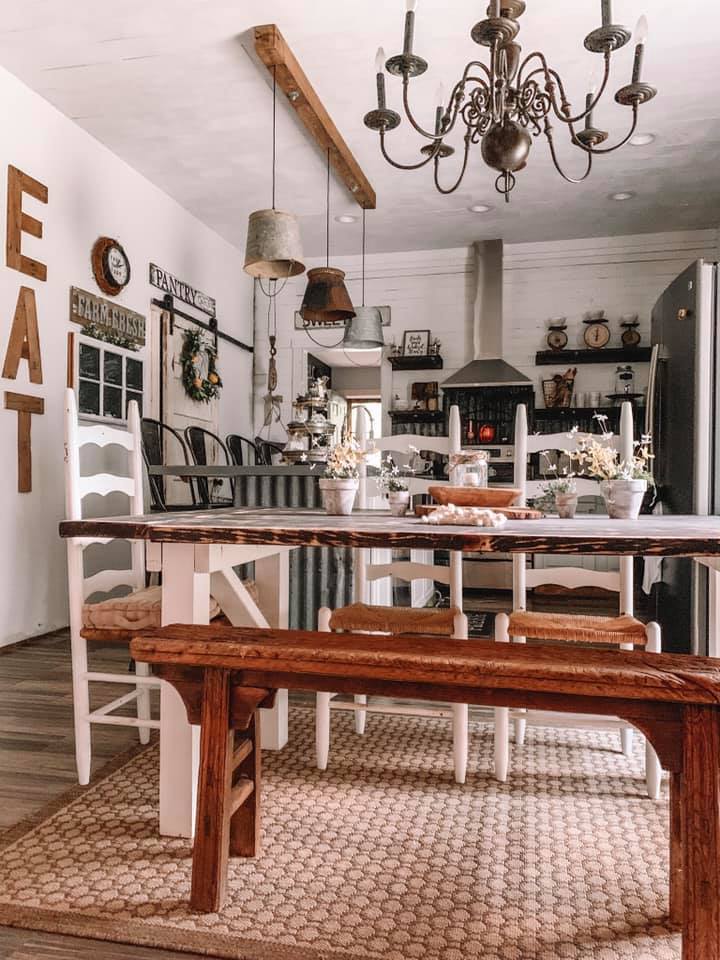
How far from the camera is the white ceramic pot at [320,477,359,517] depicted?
→ 221cm

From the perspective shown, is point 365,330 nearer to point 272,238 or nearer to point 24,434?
point 272,238

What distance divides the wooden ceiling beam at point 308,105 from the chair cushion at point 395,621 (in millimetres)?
2979

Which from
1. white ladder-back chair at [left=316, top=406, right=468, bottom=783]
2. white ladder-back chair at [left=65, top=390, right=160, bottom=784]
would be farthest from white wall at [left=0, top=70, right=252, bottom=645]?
white ladder-back chair at [left=316, top=406, right=468, bottom=783]

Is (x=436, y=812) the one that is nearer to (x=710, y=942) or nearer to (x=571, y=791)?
(x=571, y=791)

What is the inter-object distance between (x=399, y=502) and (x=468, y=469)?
0.79 ft

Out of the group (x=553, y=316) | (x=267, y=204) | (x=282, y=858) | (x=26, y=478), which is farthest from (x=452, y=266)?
(x=282, y=858)

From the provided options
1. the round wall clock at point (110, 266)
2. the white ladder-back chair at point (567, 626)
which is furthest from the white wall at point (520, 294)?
the white ladder-back chair at point (567, 626)

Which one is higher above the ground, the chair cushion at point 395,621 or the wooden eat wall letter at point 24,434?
the wooden eat wall letter at point 24,434

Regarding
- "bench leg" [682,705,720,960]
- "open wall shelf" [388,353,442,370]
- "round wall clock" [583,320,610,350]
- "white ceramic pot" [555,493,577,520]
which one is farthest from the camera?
"open wall shelf" [388,353,442,370]

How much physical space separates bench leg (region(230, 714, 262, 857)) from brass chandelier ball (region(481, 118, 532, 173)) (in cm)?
185

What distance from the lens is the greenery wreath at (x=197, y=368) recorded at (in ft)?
19.9

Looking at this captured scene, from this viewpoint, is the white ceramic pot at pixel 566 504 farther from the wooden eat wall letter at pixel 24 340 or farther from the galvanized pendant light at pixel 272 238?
the wooden eat wall letter at pixel 24 340

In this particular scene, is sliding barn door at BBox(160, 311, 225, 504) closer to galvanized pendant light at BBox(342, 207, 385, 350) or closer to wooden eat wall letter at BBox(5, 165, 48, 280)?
galvanized pendant light at BBox(342, 207, 385, 350)

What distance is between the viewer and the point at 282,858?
5.73 ft
